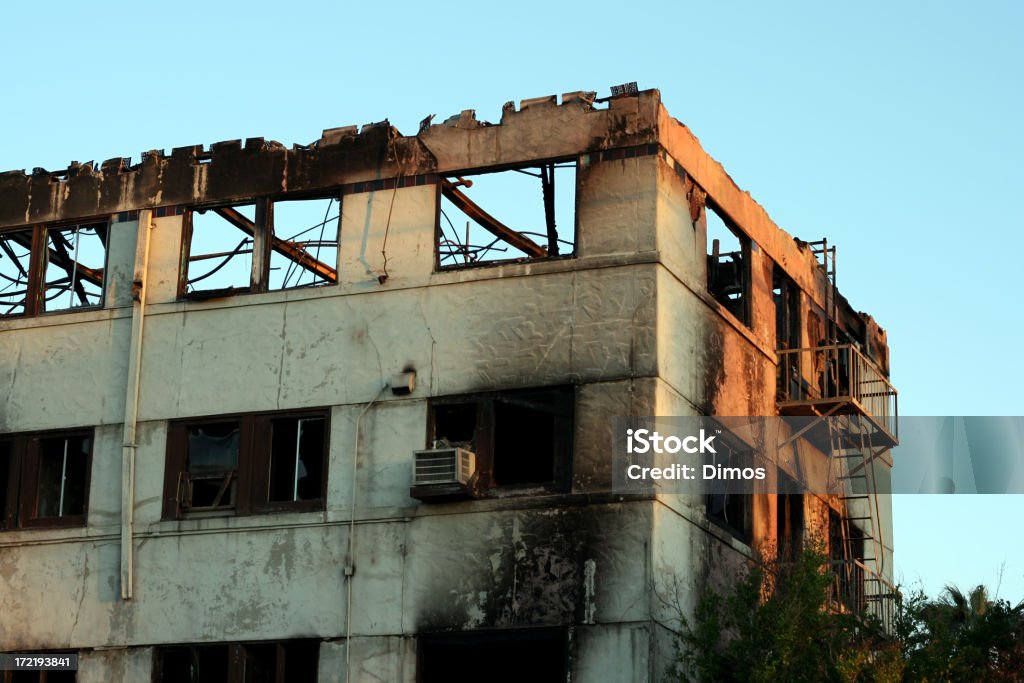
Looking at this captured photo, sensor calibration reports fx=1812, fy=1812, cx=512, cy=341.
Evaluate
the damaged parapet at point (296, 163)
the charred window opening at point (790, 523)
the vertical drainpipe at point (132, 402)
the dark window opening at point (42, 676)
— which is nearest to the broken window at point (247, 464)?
the vertical drainpipe at point (132, 402)

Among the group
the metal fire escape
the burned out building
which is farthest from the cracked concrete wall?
the metal fire escape

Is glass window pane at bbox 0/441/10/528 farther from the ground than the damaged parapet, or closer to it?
closer to it

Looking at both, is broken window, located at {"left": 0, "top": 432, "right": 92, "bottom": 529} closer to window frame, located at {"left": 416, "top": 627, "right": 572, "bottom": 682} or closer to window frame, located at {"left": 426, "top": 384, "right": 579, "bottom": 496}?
window frame, located at {"left": 426, "top": 384, "right": 579, "bottom": 496}

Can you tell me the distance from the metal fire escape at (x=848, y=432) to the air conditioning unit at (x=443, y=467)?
7.29 metres

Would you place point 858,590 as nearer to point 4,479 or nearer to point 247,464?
point 247,464

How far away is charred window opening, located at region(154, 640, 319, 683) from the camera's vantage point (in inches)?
1137

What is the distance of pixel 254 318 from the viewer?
101 feet

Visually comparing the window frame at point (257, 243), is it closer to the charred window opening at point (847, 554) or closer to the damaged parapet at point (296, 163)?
the damaged parapet at point (296, 163)

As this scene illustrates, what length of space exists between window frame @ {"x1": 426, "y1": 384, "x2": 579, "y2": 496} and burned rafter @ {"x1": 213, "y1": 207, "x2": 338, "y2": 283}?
398cm

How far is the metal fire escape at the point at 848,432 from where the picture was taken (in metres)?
33.2

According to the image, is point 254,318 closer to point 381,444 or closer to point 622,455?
point 381,444

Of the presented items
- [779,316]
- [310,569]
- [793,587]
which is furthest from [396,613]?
[779,316]

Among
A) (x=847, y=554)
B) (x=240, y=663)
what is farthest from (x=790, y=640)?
(x=847, y=554)

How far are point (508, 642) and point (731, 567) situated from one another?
4481 millimetres
